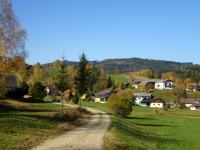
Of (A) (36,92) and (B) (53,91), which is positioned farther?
(B) (53,91)

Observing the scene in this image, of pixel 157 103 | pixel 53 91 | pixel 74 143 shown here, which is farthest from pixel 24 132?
pixel 157 103

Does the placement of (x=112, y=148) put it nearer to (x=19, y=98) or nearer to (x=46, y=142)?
(x=46, y=142)

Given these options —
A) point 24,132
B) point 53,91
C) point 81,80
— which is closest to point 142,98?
point 53,91

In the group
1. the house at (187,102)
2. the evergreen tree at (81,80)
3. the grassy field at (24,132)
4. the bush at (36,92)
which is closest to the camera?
the grassy field at (24,132)

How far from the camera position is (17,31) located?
37.9 meters

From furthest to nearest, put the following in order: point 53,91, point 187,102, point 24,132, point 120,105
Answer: point 187,102 → point 53,91 → point 120,105 → point 24,132

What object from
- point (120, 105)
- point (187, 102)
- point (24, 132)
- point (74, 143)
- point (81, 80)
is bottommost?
point (74, 143)

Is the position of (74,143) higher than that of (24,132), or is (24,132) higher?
(24,132)

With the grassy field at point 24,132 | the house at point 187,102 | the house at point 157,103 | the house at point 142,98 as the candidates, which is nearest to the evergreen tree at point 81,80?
the grassy field at point 24,132

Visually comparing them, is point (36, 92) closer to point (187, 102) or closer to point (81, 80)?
point (81, 80)

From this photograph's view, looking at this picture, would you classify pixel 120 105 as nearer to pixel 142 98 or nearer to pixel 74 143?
pixel 74 143

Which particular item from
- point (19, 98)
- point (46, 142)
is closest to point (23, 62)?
point (46, 142)

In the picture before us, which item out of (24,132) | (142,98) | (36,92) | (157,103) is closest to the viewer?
(24,132)

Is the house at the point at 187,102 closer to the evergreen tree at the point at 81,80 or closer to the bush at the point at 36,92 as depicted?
the evergreen tree at the point at 81,80
